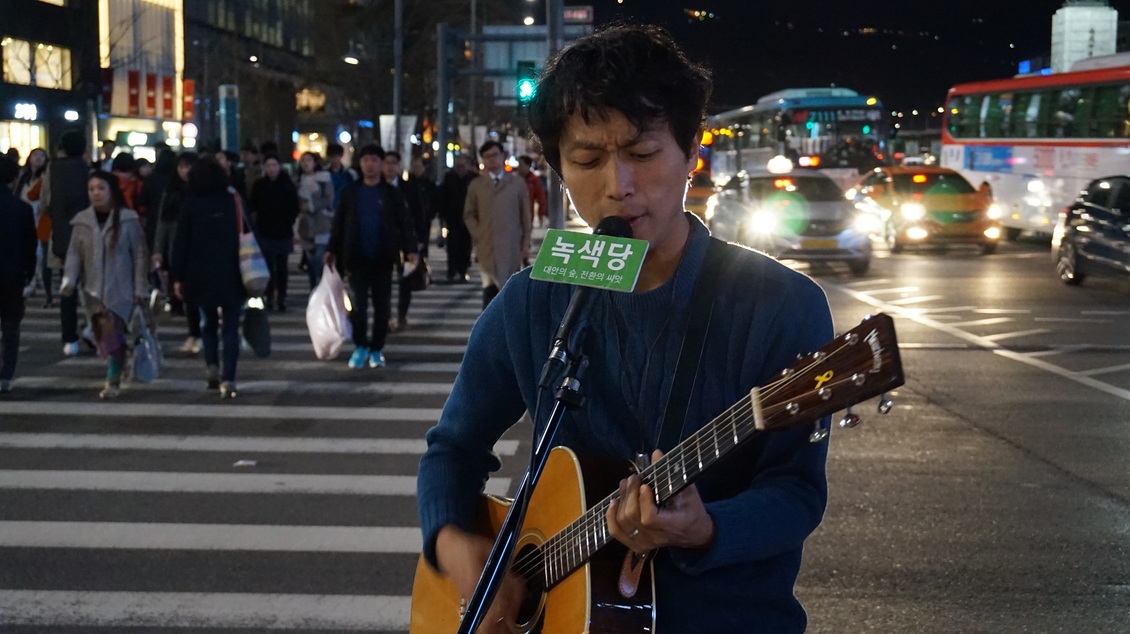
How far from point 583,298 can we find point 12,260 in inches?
382

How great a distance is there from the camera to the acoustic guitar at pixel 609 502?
6.25 feet

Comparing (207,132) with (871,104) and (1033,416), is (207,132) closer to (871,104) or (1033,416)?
(871,104)

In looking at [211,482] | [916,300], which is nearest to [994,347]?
[916,300]

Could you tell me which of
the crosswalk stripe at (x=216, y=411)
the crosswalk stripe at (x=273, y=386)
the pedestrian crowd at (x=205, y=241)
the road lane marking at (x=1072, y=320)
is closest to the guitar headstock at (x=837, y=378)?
the crosswalk stripe at (x=216, y=411)

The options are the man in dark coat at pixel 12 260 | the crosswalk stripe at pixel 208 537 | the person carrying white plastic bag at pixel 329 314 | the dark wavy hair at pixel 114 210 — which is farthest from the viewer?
the person carrying white plastic bag at pixel 329 314

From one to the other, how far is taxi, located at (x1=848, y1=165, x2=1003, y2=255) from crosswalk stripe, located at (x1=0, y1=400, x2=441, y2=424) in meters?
18.2

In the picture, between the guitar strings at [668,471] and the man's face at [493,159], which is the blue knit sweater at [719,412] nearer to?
the guitar strings at [668,471]

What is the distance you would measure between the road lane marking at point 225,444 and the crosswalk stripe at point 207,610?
3158mm

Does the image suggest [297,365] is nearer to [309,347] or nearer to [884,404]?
[309,347]

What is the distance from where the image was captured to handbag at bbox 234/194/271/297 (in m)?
10.9

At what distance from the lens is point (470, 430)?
110 inches

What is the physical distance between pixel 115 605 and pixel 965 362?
9031 mm

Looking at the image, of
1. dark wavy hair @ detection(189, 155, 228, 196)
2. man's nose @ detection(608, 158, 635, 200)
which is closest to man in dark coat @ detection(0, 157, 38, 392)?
dark wavy hair @ detection(189, 155, 228, 196)

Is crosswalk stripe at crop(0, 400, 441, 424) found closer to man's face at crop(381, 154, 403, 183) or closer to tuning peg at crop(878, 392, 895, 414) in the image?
man's face at crop(381, 154, 403, 183)
